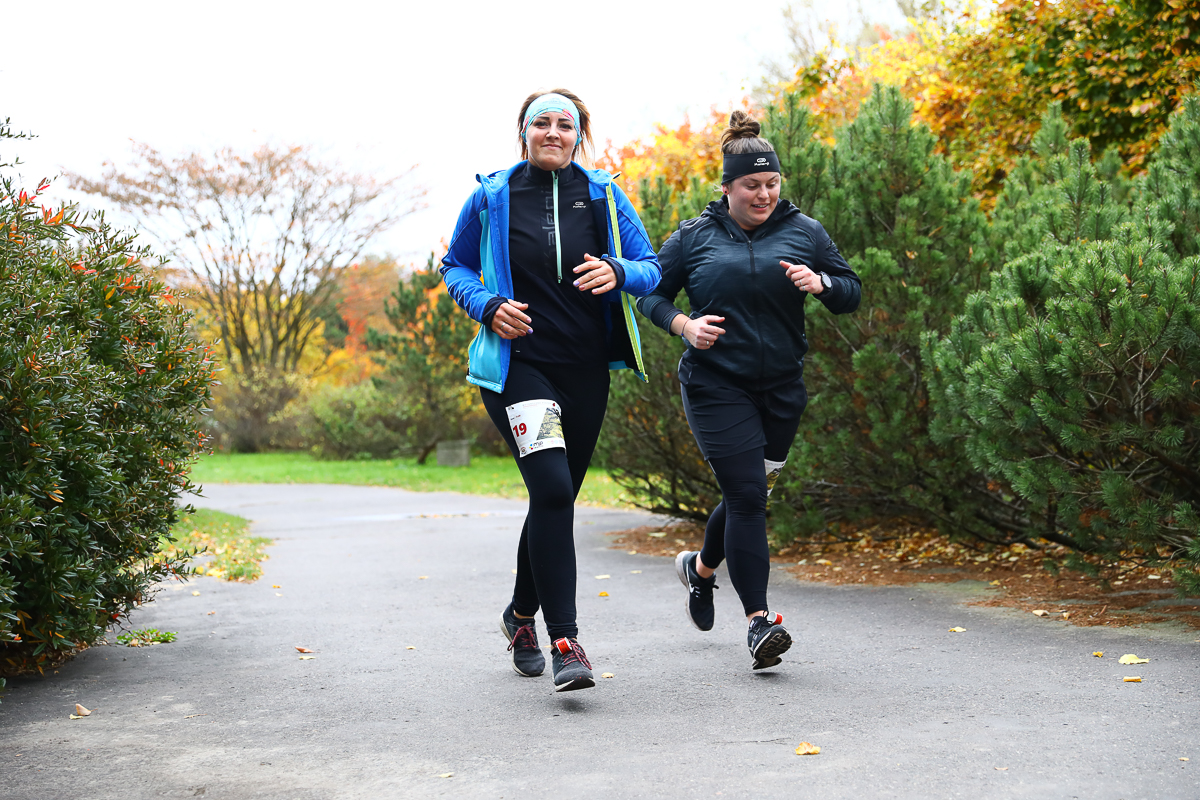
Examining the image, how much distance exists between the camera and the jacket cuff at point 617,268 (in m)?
3.91

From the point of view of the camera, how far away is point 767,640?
13.1 feet

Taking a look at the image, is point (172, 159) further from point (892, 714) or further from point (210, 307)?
point (892, 714)

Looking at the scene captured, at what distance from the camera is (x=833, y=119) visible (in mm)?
17656

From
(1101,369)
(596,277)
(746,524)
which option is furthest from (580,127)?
(1101,369)

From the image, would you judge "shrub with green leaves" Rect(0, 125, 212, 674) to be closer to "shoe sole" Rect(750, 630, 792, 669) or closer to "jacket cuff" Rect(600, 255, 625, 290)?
"jacket cuff" Rect(600, 255, 625, 290)

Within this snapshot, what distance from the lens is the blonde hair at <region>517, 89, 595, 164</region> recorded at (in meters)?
4.18

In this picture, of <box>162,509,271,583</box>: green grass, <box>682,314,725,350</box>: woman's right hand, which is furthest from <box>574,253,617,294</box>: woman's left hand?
<box>162,509,271,583</box>: green grass

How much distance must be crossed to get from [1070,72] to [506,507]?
7809mm

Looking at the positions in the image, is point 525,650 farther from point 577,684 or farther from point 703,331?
point 703,331

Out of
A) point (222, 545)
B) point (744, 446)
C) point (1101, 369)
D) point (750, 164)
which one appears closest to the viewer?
point (744, 446)

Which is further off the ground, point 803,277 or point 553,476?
point 803,277

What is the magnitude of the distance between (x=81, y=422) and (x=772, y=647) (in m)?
2.58

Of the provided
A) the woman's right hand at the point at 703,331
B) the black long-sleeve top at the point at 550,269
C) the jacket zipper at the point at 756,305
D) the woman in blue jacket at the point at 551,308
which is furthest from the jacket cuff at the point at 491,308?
the jacket zipper at the point at 756,305

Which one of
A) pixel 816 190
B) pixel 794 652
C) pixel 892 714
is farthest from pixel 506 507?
pixel 892 714
